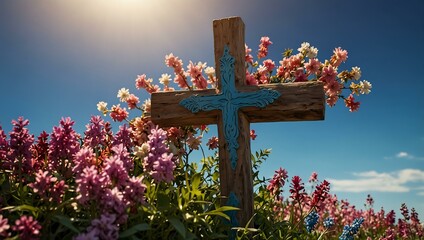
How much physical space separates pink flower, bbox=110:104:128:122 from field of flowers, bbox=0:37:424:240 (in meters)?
0.01

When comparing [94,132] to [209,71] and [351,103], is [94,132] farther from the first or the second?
[351,103]

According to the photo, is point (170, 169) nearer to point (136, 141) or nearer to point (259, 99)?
point (259, 99)

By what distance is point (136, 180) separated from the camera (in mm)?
2865

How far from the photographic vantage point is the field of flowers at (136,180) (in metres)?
2.88

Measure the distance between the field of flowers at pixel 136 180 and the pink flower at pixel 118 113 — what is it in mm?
14

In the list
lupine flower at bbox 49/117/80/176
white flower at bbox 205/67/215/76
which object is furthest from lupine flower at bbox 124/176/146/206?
white flower at bbox 205/67/215/76

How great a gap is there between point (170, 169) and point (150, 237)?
586 millimetres

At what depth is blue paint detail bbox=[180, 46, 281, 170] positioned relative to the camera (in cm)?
529

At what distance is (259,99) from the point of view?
5.34m

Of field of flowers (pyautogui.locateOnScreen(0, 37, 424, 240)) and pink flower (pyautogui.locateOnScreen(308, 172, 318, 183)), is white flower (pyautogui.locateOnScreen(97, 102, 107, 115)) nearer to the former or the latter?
field of flowers (pyautogui.locateOnScreen(0, 37, 424, 240))

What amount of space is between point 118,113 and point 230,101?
5.93 feet

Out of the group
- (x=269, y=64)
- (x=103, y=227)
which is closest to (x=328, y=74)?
(x=269, y=64)

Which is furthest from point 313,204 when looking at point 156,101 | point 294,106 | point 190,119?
point 156,101

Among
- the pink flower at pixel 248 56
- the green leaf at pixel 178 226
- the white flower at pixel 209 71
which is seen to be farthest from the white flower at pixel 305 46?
the green leaf at pixel 178 226
